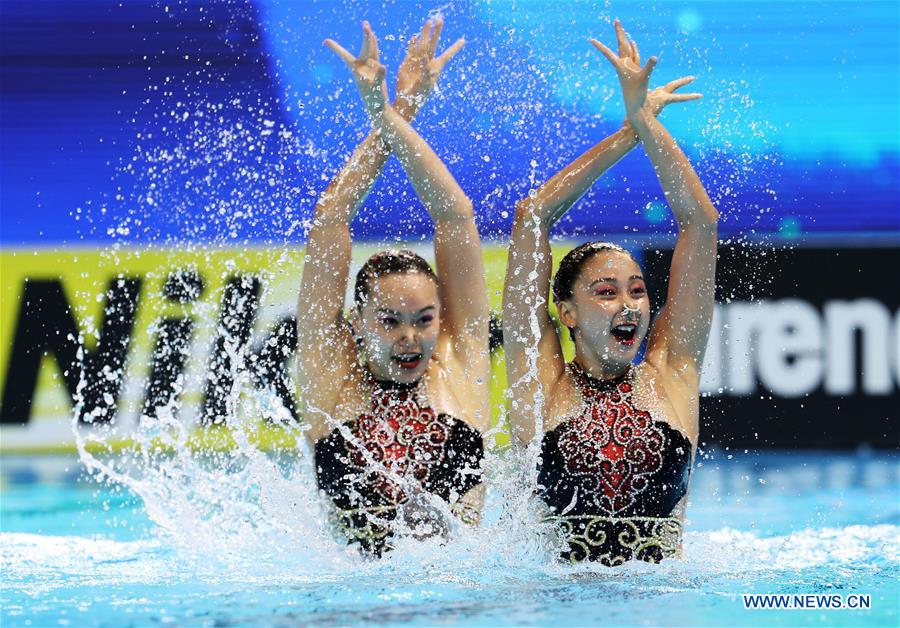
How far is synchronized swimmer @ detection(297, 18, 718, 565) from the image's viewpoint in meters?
3.03

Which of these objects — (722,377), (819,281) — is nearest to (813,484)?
(722,377)

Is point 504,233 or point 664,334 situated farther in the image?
point 504,233

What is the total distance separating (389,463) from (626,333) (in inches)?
26.2

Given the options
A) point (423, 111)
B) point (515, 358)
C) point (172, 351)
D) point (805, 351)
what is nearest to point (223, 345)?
point (172, 351)

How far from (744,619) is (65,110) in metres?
4.62

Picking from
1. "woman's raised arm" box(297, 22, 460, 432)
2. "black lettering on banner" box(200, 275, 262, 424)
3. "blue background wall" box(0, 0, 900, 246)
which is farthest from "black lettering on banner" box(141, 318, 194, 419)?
"woman's raised arm" box(297, 22, 460, 432)

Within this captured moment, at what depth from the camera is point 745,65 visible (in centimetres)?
593

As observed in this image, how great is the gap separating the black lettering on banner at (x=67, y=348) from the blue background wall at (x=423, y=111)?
0.28 meters

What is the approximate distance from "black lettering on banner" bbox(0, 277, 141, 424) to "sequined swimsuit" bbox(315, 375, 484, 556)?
9.91 ft

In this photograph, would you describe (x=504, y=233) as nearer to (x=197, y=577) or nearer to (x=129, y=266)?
(x=129, y=266)

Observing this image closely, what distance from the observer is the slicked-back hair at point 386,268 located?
3.18 m

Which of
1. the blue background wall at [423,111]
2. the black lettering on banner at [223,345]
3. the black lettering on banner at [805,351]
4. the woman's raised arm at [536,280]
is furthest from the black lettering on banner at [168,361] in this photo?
the woman's raised arm at [536,280]

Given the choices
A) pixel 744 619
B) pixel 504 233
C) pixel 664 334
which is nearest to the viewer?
pixel 744 619

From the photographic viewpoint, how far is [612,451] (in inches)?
118
